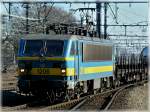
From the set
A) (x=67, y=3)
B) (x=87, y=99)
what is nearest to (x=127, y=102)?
(x=87, y=99)

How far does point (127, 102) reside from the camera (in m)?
19.3

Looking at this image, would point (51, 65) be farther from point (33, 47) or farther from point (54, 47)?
point (33, 47)

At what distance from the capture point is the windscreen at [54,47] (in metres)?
17.8

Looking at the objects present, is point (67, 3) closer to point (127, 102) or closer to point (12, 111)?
point (127, 102)

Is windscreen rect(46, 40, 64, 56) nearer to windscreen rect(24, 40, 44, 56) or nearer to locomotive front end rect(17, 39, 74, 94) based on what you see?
locomotive front end rect(17, 39, 74, 94)

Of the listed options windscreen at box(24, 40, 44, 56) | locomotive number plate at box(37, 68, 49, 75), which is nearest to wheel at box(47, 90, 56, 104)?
locomotive number plate at box(37, 68, 49, 75)

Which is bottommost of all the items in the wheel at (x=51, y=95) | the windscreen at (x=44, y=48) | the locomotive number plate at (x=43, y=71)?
Answer: the wheel at (x=51, y=95)

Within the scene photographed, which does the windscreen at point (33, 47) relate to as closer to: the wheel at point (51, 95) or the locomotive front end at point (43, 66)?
the locomotive front end at point (43, 66)

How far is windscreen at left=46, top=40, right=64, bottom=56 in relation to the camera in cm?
1777

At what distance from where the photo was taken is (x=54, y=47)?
18.0 m

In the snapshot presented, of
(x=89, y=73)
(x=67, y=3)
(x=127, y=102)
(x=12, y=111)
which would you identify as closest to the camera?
(x=12, y=111)

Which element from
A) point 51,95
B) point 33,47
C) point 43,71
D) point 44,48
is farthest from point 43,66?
point 51,95

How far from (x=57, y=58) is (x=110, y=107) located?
102 inches

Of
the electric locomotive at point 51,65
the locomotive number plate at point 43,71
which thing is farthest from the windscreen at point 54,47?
the locomotive number plate at point 43,71
